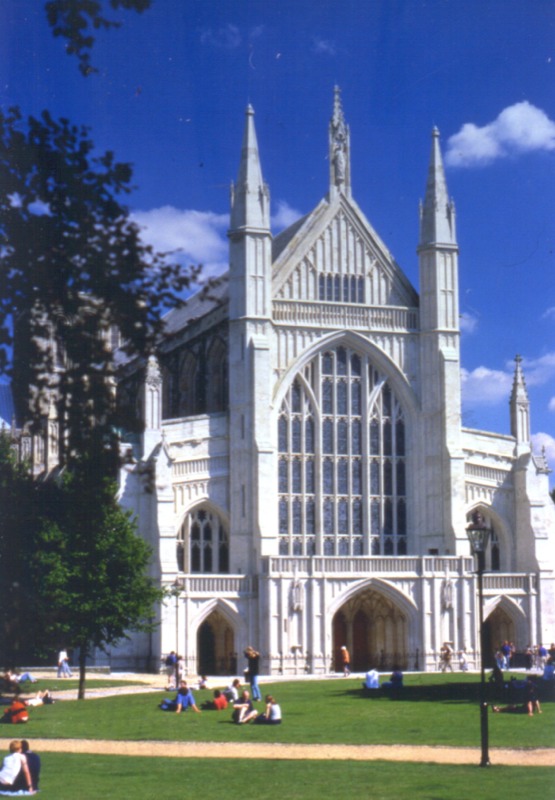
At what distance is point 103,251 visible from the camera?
49.5 ft

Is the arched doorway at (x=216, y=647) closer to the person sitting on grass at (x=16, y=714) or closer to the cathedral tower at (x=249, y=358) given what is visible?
the cathedral tower at (x=249, y=358)

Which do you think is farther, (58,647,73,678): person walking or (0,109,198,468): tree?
(58,647,73,678): person walking

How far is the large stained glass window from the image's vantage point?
2479 inches

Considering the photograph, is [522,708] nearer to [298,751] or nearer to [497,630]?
[298,751]

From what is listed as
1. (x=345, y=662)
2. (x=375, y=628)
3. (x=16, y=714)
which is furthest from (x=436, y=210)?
(x=16, y=714)

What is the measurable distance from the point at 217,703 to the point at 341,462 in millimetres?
25427

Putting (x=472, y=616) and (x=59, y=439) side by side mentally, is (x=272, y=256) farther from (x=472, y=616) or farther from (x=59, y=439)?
(x=59, y=439)

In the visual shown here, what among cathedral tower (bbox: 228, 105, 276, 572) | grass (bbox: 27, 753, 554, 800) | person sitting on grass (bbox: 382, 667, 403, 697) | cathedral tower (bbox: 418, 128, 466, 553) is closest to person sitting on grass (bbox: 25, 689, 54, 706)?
person sitting on grass (bbox: 382, 667, 403, 697)

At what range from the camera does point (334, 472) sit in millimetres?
63594

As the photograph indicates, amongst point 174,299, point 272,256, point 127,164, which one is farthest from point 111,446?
point 272,256

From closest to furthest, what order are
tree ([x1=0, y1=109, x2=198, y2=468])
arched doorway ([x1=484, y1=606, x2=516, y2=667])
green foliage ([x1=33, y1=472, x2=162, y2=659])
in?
tree ([x1=0, y1=109, x2=198, y2=468]), green foliage ([x1=33, y1=472, x2=162, y2=659]), arched doorway ([x1=484, y1=606, x2=516, y2=667])

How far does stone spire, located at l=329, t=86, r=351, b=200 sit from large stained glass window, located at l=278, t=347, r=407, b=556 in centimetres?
802

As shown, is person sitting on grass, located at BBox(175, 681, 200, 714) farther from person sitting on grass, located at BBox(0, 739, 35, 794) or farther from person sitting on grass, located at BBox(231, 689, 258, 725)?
person sitting on grass, located at BBox(0, 739, 35, 794)

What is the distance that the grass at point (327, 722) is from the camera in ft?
106
